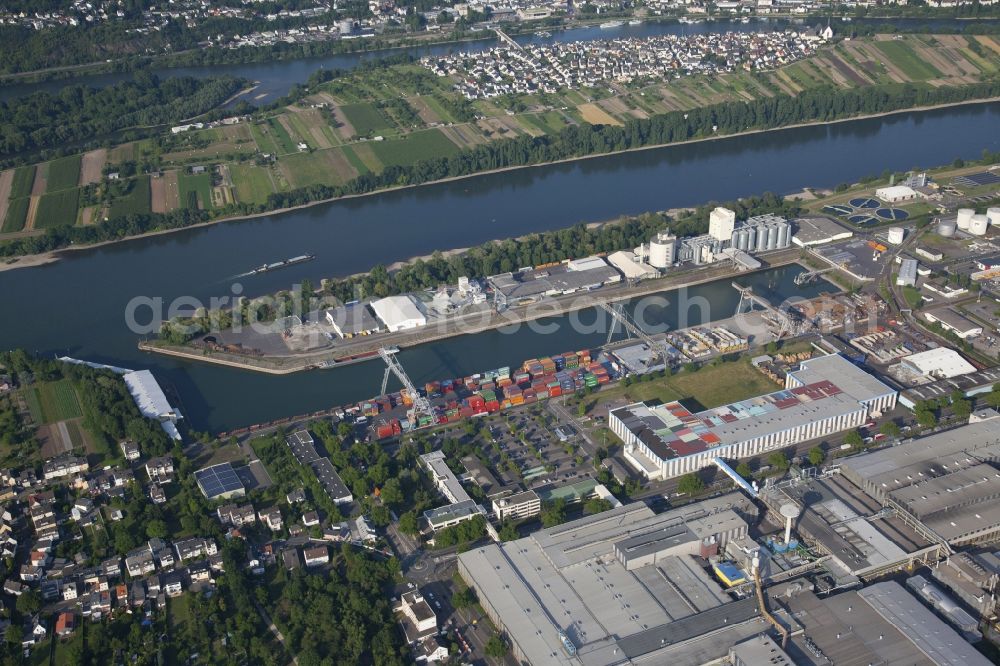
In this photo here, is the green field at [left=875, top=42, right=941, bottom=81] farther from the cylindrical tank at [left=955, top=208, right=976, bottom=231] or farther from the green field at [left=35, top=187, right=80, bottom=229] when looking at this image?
the green field at [left=35, top=187, right=80, bottom=229]

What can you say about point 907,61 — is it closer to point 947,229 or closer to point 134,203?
point 947,229

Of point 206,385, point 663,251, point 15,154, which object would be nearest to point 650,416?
point 663,251

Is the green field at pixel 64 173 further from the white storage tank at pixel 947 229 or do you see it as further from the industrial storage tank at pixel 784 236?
the white storage tank at pixel 947 229

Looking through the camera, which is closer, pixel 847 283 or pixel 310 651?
pixel 310 651

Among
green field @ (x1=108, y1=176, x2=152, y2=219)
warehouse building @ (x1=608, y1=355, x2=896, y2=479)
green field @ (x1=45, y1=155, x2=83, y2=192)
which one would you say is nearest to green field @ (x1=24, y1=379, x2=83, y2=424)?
green field @ (x1=108, y1=176, x2=152, y2=219)

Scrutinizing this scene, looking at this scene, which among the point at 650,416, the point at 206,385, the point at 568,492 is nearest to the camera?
the point at 568,492

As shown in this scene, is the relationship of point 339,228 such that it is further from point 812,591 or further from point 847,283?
point 812,591

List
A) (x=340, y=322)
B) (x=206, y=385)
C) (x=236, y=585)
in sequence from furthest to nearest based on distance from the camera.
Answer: (x=340, y=322) < (x=206, y=385) < (x=236, y=585)
